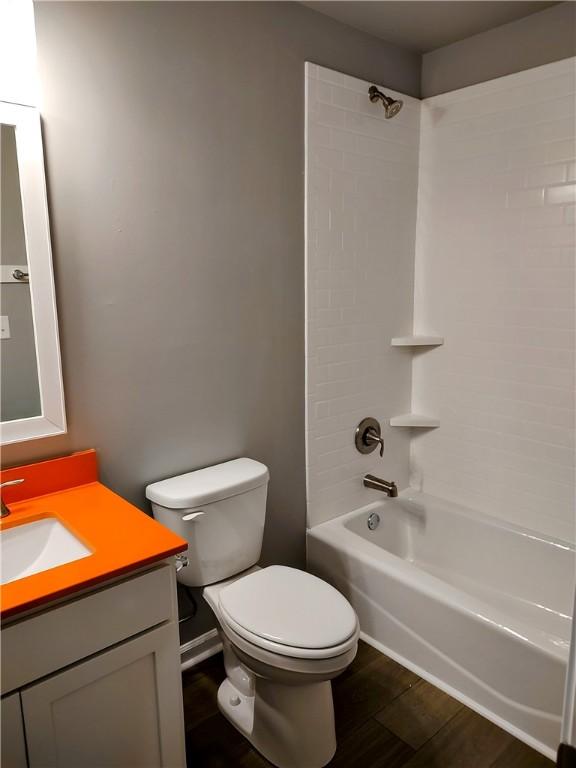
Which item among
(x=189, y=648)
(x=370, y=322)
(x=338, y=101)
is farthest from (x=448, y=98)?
(x=189, y=648)

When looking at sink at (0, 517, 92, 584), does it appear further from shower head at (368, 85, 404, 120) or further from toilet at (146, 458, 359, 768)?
shower head at (368, 85, 404, 120)

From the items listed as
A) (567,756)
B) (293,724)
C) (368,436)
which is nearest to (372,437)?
(368,436)

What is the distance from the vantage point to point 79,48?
5.02ft

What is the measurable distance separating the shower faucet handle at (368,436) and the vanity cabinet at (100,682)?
136 centimetres

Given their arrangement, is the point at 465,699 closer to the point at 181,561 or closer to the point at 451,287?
the point at 181,561

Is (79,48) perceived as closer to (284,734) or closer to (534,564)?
(284,734)

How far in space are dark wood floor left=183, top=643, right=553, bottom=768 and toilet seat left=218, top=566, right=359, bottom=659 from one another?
17.1 inches

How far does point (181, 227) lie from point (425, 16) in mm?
1339

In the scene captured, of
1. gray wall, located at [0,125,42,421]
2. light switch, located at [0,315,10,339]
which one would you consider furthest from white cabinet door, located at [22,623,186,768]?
light switch, located at [0,315,10,339]

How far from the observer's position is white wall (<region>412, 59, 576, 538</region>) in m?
2.18

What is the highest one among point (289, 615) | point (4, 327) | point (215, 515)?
point (4, 327)

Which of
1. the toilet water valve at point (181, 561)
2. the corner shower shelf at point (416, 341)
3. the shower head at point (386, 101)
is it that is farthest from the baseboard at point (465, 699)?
the shower head at point (386, 101)

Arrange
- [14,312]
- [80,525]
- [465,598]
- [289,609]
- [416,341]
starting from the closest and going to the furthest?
[80,525] < [14,312] < [289,609] < [465,598] < [416,341]

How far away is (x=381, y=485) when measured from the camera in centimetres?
249
